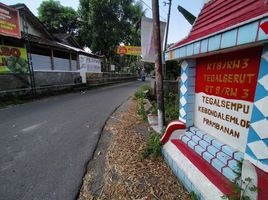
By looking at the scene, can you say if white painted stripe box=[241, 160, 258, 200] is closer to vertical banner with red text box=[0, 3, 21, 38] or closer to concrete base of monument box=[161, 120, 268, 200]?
concrete base of monument box=[161, 120, 268, 200]

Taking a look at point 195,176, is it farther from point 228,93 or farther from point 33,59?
point 33,59

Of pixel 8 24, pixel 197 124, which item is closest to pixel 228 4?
pixel 197 124

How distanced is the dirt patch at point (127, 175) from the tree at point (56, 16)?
27.8 meters

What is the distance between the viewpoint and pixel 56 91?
43.0 feet

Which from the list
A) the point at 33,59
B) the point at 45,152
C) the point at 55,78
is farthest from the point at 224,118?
the point at 55,78

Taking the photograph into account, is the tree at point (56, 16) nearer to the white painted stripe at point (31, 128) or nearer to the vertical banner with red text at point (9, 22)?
the vertical banner with red text at point (9, 22)

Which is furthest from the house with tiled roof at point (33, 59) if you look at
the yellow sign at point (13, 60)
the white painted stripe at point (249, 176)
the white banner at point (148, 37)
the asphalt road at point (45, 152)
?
the white painted stripe at point (249, 176)

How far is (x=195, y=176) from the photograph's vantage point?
2342 mm

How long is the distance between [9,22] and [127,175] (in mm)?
10776

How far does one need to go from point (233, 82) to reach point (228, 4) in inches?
39.5

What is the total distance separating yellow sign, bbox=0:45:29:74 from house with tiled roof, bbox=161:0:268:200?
33.4 ft

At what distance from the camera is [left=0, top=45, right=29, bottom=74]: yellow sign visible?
32.1 ft

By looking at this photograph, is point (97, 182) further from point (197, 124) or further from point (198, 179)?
point (197, 124)

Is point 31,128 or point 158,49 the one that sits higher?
point 158,49
